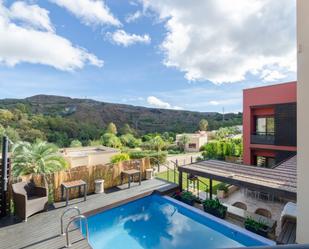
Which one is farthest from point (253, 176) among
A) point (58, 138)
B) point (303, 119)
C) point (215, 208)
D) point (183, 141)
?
point (58, 138)

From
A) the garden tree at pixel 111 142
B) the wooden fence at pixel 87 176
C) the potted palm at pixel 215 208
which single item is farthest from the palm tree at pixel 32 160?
the garden tree at pixel 111 142

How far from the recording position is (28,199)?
6.93 m

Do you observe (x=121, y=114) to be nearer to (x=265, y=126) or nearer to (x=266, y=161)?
(x=265, y=126)

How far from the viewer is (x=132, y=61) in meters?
20.9

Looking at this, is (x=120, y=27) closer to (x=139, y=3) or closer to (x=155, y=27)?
(x=155, y=27)

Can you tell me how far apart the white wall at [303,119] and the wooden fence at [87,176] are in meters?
7.79

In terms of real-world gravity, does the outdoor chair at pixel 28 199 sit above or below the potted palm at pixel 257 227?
above

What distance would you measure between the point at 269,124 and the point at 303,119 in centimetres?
1264

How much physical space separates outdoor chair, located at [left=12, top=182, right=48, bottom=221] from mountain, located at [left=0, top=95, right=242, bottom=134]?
155 ft

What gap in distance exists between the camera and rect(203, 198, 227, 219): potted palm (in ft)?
24.6

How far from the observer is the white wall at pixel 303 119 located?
3.64 m

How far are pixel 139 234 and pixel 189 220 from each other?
197cm

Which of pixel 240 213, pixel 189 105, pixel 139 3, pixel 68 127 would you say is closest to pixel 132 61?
pixel 139 3

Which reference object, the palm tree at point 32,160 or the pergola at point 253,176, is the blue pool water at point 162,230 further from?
the palm tree at point 32,160
